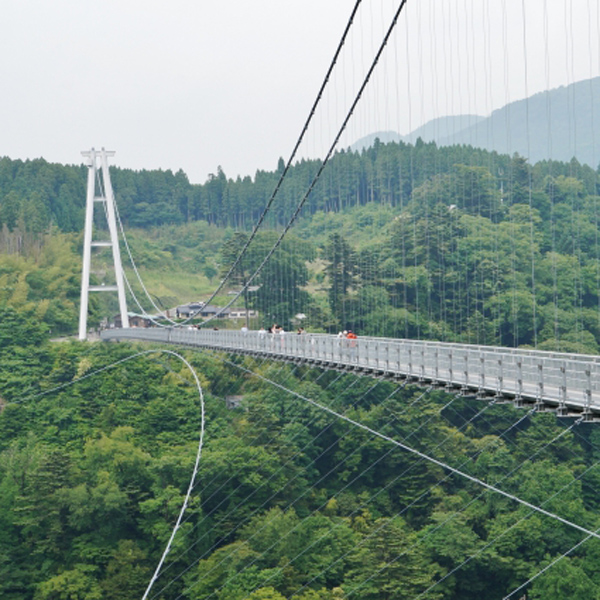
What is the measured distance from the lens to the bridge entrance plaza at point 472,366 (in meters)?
15.7

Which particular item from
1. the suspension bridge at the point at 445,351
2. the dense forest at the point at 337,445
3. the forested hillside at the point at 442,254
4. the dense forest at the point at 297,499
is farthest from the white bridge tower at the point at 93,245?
the dense forest at the point at 297,499

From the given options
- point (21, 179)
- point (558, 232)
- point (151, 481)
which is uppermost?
point (21, 179)

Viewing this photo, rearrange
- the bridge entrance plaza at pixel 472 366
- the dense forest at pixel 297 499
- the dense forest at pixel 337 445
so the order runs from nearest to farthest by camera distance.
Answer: the bridge entrance plaza at pixel 472 366, the dense forest at pixel 297 499, the dense forest at pixel 337 445

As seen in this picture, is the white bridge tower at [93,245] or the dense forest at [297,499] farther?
the white bridge tower at [93,245]

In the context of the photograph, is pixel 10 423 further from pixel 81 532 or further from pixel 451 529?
pixel 451 529

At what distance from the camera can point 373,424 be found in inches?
1861

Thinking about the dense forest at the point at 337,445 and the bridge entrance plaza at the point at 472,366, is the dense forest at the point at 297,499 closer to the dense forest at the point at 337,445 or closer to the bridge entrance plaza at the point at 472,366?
the dense forest at the point at 337,445

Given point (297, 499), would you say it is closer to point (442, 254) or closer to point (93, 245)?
point (442, 254)

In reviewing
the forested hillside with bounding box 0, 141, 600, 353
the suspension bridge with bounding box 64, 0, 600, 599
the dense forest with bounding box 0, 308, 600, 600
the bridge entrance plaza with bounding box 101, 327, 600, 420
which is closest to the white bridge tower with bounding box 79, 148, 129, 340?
the suspension bridge with bounding box 64, 0, 600, 599

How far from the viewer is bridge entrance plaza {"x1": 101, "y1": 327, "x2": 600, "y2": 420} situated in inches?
618

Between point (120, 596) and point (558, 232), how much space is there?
31.6 meters

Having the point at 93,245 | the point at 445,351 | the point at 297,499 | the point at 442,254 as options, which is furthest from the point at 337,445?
the point at 445,351

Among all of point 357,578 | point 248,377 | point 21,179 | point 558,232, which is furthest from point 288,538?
point 21,179

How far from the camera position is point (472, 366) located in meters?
19.3
